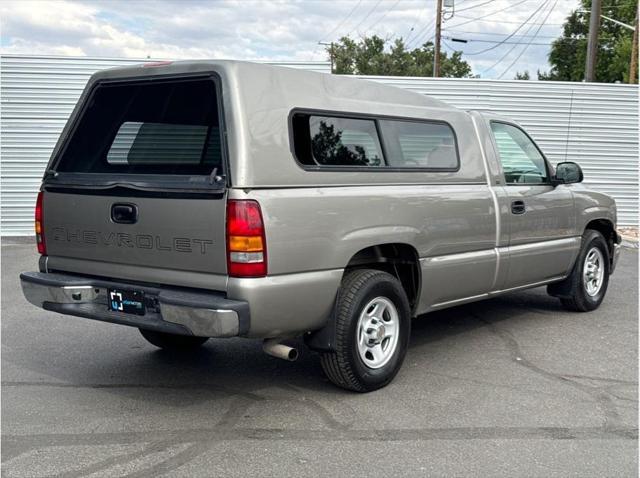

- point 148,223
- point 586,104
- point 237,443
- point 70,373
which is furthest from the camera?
point 586,104

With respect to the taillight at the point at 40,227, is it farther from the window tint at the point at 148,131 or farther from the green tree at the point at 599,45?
the green tree at the point at 599,45

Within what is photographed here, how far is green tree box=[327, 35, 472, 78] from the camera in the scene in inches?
2443

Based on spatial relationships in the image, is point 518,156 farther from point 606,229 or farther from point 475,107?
point 475,107

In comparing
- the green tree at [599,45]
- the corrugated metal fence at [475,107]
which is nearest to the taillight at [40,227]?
the corrugated metal fence at [475,107]

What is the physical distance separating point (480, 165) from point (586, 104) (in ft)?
33.8

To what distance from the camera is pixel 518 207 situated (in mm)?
6477

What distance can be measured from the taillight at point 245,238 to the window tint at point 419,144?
1.48 m

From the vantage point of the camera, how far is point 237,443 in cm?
426

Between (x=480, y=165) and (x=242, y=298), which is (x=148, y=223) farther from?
(x=480, y=165)

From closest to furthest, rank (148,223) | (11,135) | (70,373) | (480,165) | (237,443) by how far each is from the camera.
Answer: (237,443) < (148,223) < (70,373) < (480,165) < (11,135)

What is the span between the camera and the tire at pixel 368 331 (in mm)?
4871

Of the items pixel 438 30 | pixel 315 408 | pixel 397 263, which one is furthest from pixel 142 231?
pixel 438 30

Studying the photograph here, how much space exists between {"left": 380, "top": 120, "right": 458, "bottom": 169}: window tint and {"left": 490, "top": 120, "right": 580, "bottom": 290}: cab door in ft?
2.07

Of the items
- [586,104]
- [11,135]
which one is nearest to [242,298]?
[11,135]
